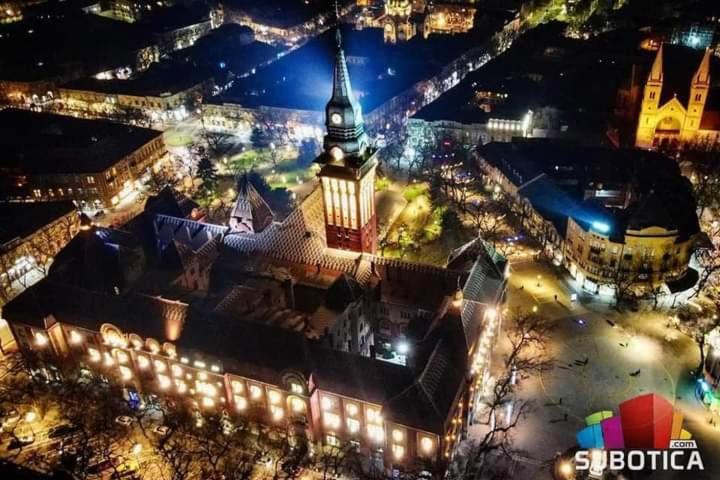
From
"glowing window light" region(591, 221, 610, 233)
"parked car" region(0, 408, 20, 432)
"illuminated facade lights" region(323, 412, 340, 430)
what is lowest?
"parked car" region(0, 408, 20, 432)

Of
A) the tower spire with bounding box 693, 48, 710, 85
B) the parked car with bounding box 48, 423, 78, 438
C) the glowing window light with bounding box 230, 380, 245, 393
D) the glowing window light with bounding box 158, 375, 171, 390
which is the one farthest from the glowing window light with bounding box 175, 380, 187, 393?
the tower spire with bounding box 693, 48, 710, 85

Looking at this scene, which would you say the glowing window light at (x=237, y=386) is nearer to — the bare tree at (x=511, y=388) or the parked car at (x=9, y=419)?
the bare tree at (x=511, y=388)

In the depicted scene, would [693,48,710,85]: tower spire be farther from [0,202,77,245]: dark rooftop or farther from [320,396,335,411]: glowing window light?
[0,202,77,245]: dark rooftop

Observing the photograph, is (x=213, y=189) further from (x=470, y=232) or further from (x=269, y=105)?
(x=470, y=232)

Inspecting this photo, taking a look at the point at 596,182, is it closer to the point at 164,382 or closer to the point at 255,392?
the point at 255,392

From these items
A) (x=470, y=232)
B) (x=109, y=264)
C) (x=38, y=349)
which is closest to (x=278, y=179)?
(x=470, y=232)

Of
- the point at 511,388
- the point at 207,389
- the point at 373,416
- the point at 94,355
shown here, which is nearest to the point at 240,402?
the point at 207,389

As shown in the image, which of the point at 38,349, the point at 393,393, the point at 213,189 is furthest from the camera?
the point at 213,189
